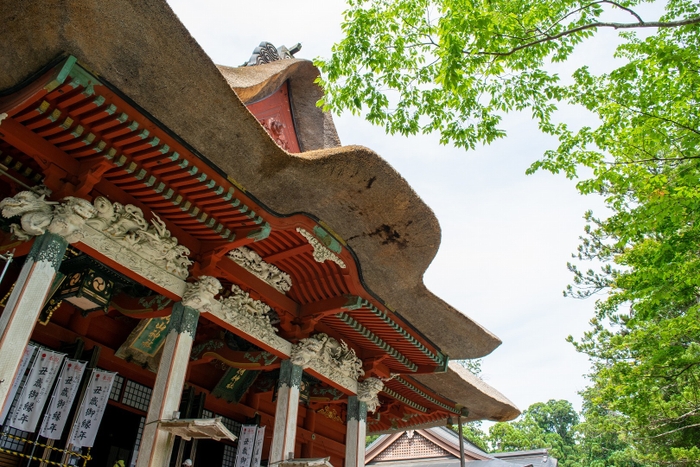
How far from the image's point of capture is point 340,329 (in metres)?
9.54

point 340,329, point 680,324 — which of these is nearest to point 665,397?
point 680,324

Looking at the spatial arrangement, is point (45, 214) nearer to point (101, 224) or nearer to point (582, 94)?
point (101, 224)

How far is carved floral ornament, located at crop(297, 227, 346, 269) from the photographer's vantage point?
23.8 feet

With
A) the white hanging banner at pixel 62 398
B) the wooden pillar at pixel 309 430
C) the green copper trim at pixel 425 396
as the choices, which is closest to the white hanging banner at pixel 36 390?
the white hanging banner at pixel 62 398

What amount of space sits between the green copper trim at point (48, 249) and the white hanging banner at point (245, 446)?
579cm

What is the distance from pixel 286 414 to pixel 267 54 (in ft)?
25.2

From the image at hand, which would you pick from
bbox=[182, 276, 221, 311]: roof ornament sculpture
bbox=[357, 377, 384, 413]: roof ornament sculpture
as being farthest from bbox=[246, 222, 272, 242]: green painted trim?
bbox=[357, 377, 384, 413]: roof ornament sculpture

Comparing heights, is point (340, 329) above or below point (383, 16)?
below

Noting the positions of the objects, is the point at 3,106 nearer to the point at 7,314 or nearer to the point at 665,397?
the point at 7,314

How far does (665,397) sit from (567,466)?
31060 mm

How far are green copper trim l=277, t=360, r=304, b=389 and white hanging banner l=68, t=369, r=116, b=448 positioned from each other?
2.56 m

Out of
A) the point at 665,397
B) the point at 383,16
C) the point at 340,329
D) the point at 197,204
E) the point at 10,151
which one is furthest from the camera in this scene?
the point at 665,397

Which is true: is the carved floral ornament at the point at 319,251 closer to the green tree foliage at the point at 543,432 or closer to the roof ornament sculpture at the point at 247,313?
the roof ornament sculpture at the point at 247,313

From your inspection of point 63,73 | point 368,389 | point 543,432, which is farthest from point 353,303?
point 543,432
